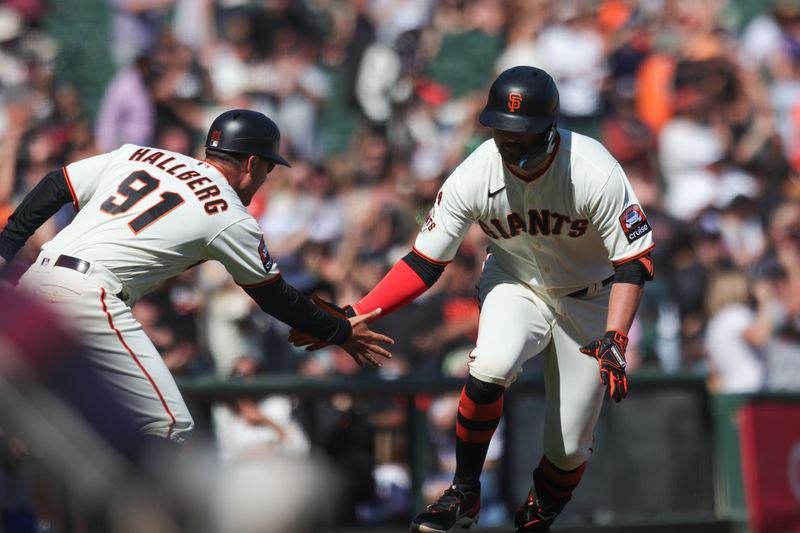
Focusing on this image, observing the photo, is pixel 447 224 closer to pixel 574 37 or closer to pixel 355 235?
pixel 355 235

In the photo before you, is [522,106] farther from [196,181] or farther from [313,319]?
[196,181]

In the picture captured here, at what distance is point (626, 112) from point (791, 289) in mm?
2772

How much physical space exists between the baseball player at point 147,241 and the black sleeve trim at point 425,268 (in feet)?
1.87

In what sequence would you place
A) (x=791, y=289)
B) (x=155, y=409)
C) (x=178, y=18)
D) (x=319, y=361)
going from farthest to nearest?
1. (x=178, y=18)
2. (x=791, y=289)
3. (x=319, y=361)
4. (x=155, y=409)

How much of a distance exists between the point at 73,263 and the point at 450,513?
7.75ft

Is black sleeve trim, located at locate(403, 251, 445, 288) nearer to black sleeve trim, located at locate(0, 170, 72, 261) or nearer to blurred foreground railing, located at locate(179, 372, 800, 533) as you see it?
black sleeve trim, located at locate(0, 170, 72, 261)

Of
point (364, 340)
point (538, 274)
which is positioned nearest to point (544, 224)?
point (538, 274)

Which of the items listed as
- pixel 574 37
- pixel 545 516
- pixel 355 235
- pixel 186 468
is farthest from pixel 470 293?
pixel 186 468

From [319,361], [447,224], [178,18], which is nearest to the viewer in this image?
[447,224]

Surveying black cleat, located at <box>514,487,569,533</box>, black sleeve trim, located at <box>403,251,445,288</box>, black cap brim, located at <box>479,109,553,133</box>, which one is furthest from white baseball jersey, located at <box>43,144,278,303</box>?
black cleat, located at <box>514,487,569,533</box>

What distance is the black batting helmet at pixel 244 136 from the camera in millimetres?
6668

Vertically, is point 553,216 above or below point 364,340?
above

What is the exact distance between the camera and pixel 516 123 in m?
6.45

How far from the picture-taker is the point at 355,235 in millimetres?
11562
